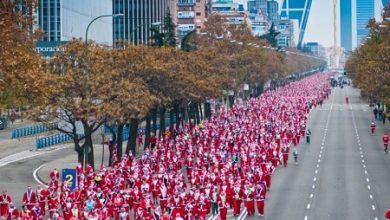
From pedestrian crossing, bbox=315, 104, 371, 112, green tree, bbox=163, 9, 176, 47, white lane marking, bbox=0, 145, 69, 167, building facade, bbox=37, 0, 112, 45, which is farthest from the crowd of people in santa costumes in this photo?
building facade, bbox=37, 0, 112, 45

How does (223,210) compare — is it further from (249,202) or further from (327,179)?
(327,179)

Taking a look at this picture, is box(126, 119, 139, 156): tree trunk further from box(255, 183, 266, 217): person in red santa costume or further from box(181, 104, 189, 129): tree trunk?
box(255, 183, 266, 217): person in red santa costume

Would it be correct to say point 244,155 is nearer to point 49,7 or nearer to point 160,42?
point 160,42

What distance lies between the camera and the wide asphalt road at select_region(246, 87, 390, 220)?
114ft

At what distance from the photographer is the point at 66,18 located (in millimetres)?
111750

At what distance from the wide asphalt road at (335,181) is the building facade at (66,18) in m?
45.1

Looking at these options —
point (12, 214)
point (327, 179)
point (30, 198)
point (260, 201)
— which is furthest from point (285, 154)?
point (12, 214)

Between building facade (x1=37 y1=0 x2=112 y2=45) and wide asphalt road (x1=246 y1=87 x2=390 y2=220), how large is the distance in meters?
45.1

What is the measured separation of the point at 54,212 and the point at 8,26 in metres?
7.06

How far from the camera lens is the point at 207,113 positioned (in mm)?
90062

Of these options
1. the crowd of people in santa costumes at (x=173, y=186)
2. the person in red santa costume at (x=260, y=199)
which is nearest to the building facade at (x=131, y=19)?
the crowd of people in santa costumes at (x=173, y=186)

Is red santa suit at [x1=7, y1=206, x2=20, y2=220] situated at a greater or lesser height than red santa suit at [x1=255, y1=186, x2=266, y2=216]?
greater

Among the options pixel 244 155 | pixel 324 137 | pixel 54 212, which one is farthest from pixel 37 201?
pixel 324 137

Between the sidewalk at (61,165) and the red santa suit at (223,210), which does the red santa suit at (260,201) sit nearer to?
the red santa suit at (223,210)
